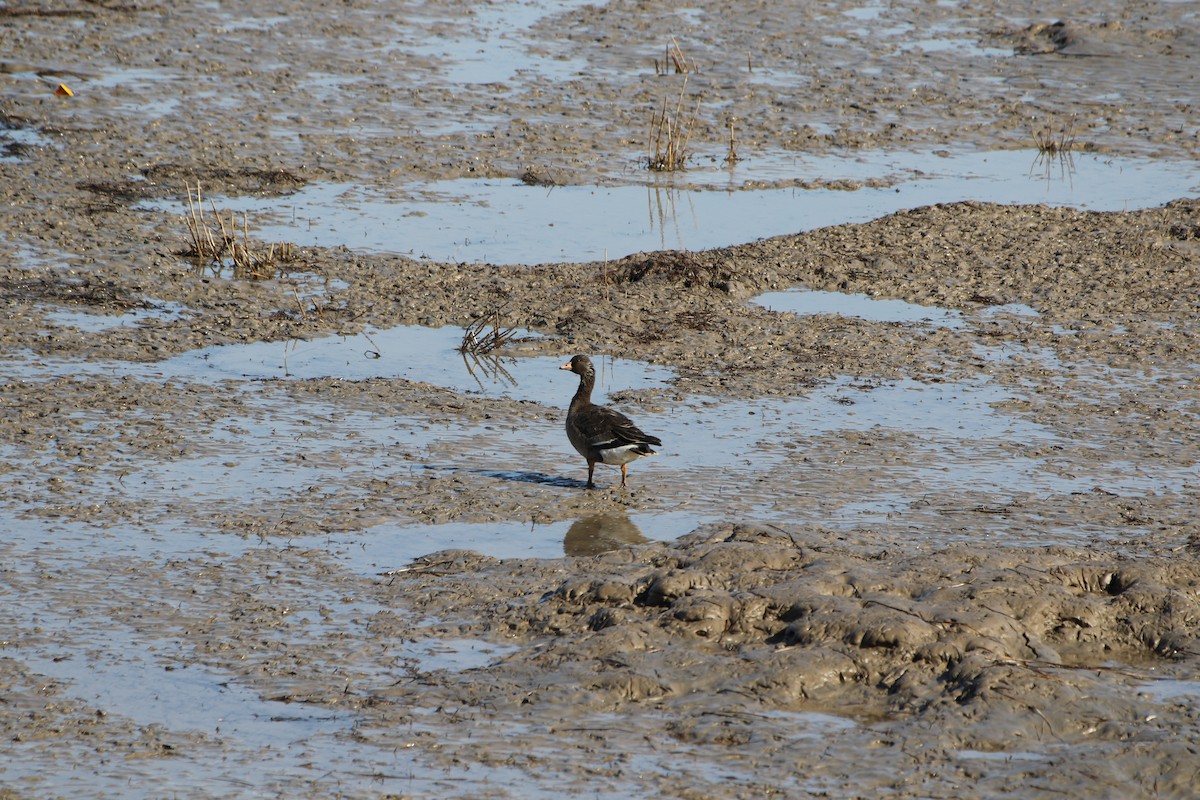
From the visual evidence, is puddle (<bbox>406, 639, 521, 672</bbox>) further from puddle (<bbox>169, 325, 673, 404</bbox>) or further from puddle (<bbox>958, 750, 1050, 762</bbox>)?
puddle (<bbox>169, 325, 673, 404</bbox>)

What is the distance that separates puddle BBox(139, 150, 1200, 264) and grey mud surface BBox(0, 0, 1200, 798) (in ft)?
1.90

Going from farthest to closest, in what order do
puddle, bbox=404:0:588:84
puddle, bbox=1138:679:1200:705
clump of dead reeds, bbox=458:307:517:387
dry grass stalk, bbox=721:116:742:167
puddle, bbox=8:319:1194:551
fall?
1. puddle, bbox=404:0:588:84
2. dry grass stalk, bbox=721:116:742:167
3. clump of dead reeds, bbox=458:307:517:387
4. puddle, bbox=8:319:1194:551
5. puddle, bbox=1138:679:1200:705

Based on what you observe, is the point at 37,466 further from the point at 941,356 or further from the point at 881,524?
the point at 941,356

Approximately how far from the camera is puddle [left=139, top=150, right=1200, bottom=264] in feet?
50.9

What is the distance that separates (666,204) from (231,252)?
212 inches

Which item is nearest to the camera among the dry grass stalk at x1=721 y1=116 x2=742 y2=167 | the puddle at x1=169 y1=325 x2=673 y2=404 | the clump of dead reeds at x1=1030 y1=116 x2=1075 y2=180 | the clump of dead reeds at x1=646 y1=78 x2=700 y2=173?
the puddle at x1=169 y1=325 x2=673 y2=404

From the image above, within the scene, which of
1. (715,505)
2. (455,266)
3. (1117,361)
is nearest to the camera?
(715,505)

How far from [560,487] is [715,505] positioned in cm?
117

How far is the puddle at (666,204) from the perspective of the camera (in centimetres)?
1552

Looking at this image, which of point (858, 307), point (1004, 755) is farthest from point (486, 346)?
point (1004, 755)

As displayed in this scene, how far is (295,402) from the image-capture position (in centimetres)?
1138

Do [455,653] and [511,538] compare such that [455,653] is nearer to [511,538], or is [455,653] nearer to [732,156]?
[511,538]

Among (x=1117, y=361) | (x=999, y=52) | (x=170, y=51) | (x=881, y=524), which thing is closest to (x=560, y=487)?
(x=881, y=524)

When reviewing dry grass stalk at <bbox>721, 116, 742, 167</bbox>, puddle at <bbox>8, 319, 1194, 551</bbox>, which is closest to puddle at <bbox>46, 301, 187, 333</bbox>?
puddle at <bbox>8, 319, 1194, 551</bbox>
